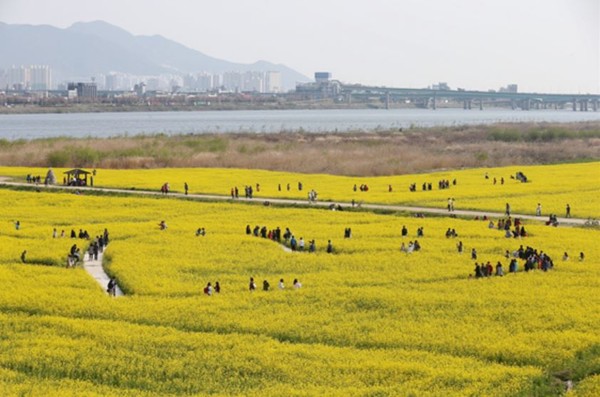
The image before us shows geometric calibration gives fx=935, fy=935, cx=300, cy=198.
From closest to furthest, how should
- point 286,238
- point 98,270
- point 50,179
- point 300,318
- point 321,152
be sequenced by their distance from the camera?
point 300,318
point 98,270
point 286,238
point 50,179
point 321,152

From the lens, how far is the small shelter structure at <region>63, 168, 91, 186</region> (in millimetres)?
68306

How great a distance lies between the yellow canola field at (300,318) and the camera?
24.9 m

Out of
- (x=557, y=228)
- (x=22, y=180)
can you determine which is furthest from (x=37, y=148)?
(x=557, y=228)

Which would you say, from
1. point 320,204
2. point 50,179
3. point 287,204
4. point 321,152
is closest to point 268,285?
point 287,204

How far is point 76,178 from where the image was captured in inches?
2721

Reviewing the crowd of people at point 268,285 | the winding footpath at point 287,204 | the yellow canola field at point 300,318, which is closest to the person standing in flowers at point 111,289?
the yellow canola field at point 300,318

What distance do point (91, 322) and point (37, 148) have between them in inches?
2593

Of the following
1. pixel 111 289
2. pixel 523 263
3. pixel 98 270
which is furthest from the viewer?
pixel 523 263

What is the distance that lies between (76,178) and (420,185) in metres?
25.8

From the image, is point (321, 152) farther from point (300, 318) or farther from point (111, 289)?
point (300, 318)

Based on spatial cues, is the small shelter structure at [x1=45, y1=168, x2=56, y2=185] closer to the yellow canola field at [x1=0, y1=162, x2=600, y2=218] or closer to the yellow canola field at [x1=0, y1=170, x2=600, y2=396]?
the yellow canola field at [x1=0, y1=162, x2=600, y2=218]

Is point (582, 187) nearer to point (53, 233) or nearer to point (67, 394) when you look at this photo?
point (53, 233)

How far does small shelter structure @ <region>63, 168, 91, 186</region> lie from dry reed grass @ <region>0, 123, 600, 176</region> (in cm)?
1547

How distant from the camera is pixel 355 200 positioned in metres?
61.7
